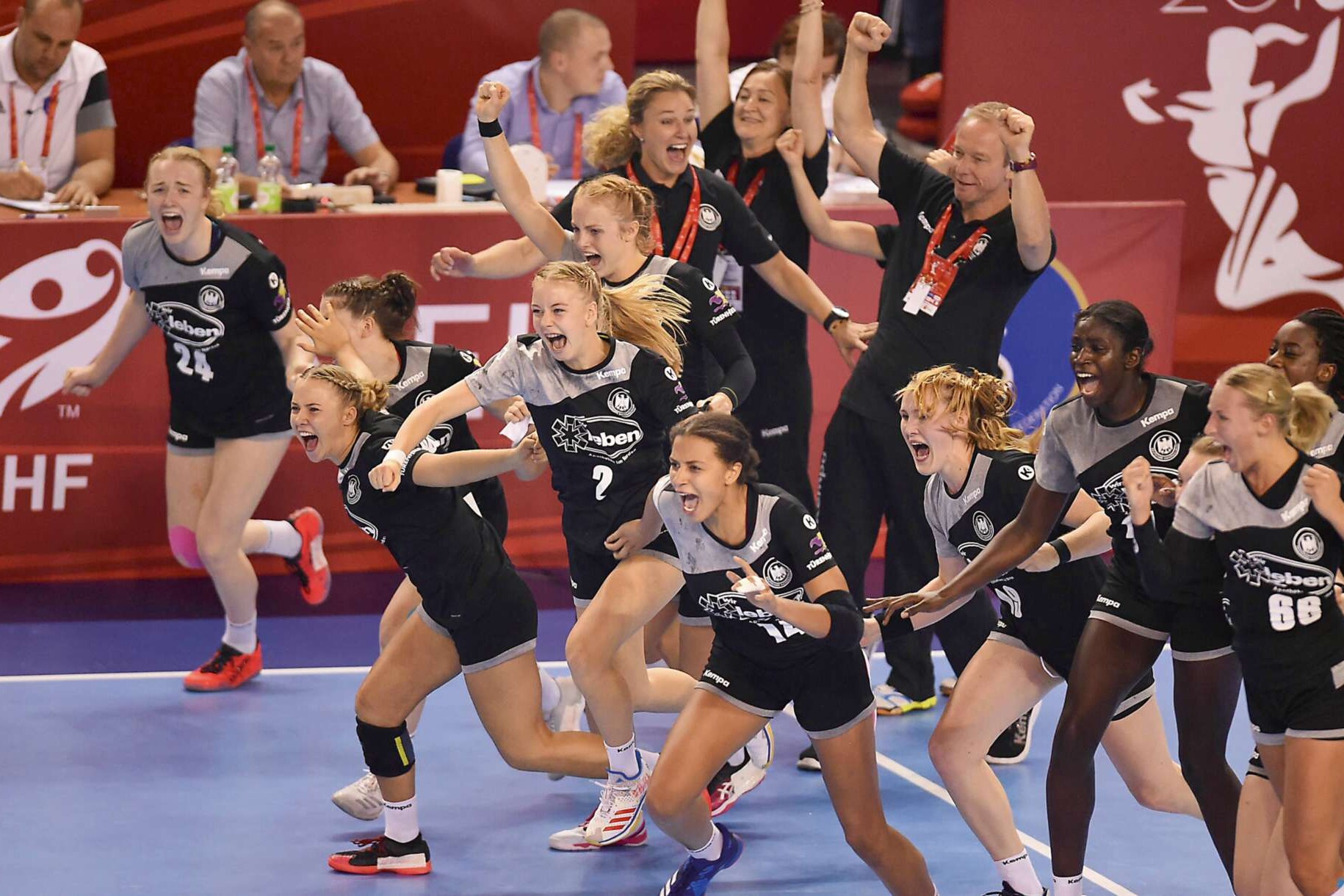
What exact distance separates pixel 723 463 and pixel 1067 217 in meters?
5.29

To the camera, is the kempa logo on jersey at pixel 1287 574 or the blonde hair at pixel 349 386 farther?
the blonde hair at pixel 349 386

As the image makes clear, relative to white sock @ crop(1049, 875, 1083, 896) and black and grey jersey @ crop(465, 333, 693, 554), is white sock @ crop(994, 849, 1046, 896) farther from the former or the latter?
black and grey jersey @ crop(465, 333, 693, 554)

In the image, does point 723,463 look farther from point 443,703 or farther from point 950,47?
point 950,47

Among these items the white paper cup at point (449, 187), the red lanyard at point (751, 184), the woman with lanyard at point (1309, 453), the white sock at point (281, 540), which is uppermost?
the red lanyard at point (751, 184)

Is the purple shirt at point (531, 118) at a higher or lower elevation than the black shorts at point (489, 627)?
higher

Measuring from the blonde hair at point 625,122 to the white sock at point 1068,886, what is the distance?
3321 mm

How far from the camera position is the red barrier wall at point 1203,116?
442 inches

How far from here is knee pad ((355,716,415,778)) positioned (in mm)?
6039

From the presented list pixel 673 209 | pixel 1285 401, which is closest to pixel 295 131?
pixel 673 209

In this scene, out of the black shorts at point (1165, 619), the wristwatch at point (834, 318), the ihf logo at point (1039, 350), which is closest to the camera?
the black shorts at point (1165, 619)

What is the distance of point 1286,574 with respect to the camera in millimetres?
4824

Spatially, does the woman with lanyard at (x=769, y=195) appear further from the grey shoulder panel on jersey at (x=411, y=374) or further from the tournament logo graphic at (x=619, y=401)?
the tournament logo graphic at (x=619, y=401)

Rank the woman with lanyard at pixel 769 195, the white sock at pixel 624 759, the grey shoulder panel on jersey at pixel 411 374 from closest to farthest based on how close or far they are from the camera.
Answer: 1. the white sock at pixel 624 759
2. the grey shoulder panel on jersey at pixel 411 374
3. the woman with lanyard at pixel 769 195

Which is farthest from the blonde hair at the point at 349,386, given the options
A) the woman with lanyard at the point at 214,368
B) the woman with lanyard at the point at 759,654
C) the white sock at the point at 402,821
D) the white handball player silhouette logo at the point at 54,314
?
the white handball player silhouette logo at the point at 54,314
